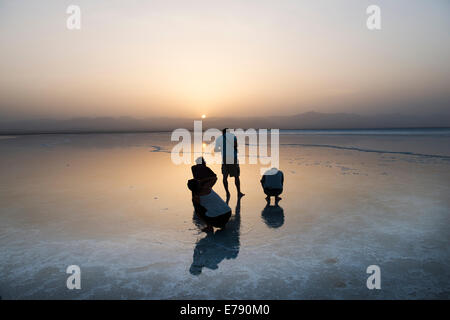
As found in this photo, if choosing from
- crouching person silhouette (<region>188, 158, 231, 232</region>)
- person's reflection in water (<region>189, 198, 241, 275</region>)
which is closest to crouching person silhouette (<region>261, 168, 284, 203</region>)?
person's reflection in water (<region>189, 198, 241, 275</region>)

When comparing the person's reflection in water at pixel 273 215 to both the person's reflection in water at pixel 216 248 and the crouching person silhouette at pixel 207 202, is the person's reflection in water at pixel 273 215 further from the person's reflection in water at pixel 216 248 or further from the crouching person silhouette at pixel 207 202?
the crouching person silhouette at pixel 207 202

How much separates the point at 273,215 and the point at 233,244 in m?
1.93

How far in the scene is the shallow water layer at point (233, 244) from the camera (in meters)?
3.78

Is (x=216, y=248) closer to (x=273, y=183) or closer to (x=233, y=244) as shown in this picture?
(x=233, y=244)

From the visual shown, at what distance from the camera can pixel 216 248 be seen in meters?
4.96

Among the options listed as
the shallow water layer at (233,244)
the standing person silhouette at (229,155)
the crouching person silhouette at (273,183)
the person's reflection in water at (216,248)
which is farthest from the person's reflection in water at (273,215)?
the standing person silhouette at (229,155)

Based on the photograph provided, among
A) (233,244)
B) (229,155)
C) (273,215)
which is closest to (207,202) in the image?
(233,244)

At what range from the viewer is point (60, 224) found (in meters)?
6.34

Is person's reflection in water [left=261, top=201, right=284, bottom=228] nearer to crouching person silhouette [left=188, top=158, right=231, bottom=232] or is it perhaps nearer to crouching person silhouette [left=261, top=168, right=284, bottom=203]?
crouching person silhouette [left=261, top=168, right=284, bottom=203]

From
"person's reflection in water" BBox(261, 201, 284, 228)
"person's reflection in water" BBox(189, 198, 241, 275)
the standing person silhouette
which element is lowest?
"person's reflection in water" BBox(189, 198, 241, 275)

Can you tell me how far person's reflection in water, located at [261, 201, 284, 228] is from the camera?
6.14 meters

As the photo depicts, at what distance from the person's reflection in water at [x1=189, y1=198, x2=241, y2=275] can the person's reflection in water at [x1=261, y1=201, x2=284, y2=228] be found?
0.72 meters
